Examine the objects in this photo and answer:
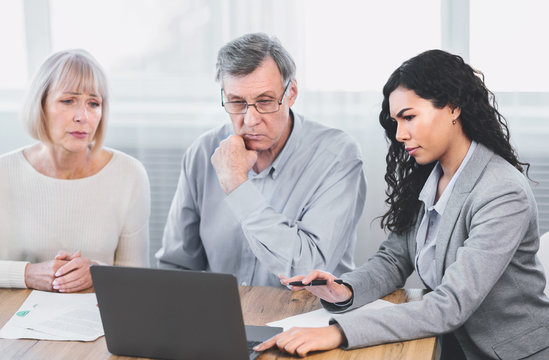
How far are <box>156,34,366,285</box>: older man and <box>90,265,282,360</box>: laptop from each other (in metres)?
0.49

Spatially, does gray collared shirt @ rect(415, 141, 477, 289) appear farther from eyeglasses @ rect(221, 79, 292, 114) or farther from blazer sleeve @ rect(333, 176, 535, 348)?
eyeglasses @ rect(221, 79, 292, 114)

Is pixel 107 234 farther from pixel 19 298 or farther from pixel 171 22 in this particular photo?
pixel 171 22

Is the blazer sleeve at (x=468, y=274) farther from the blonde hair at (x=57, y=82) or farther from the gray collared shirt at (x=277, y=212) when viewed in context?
the blonde hair at (x=57, y=82)

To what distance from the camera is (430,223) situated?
175cm

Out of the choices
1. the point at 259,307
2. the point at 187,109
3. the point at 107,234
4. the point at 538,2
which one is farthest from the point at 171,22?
the point at 259,307

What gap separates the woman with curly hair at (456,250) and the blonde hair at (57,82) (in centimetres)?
98

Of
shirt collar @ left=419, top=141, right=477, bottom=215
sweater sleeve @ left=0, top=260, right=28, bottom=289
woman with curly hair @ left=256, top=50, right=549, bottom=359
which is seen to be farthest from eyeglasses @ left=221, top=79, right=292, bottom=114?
sweater sleeve @ left=0, top=260, right=28, bottom=289

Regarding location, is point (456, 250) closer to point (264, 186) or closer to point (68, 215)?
point (264, 186)

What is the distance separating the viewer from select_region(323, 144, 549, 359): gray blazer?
4.54 feet

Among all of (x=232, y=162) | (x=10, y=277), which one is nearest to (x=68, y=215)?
(x=10, y=277)

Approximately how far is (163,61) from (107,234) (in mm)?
1089

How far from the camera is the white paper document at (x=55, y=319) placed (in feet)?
4.84

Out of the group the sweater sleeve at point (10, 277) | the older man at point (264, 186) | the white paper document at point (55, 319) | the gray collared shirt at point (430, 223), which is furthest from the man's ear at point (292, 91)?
the sweater sleeve at point (10, 277)

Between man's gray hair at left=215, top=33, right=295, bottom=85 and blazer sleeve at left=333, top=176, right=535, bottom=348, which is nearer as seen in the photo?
blazer sleeve at left=333, top=176, right=535, bottom=348
